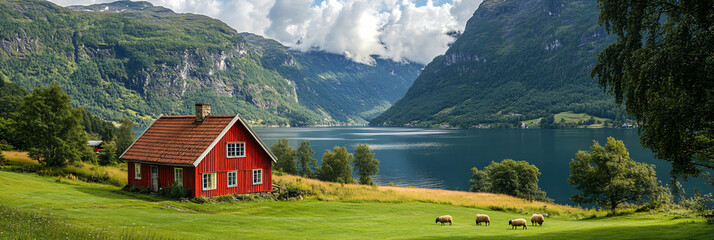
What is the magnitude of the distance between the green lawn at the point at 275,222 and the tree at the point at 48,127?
11750 mm

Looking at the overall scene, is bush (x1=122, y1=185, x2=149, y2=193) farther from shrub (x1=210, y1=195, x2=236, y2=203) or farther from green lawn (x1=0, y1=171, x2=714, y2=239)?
shrub (x1=210, y1=195, x2=236, y2=203)

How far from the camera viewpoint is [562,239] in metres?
17.4

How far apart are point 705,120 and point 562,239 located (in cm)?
685

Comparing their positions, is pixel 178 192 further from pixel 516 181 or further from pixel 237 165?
pixel 516 181

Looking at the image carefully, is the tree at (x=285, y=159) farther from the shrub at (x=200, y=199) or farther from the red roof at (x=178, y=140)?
the shrub at (x=200, y=199)

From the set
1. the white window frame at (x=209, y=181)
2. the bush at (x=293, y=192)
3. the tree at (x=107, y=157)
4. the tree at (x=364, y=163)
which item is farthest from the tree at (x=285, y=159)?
the white window frame at (x=209, y=181)

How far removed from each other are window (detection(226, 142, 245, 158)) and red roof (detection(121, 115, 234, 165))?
176 centimetres

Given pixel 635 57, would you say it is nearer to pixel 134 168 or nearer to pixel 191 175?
pixel 191 175

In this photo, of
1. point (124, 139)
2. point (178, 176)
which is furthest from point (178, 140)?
point (124, 139)

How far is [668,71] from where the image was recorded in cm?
1299

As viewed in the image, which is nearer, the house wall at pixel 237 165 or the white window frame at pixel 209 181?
the white window frame at pixel 209 181

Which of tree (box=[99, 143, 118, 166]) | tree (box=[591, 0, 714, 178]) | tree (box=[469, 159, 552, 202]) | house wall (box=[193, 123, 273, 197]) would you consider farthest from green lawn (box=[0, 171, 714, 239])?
tree (box=[469, 159, 552, 202])

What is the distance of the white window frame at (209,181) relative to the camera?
→ 117 ft

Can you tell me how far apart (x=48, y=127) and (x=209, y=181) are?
25161 millimetres
